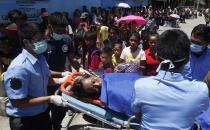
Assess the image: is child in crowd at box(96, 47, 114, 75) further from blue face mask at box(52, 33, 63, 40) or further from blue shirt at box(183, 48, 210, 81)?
blue shirt at box(183, 48, 210, 81)

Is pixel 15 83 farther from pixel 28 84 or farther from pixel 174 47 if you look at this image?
pixel 174 47

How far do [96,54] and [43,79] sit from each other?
212cm

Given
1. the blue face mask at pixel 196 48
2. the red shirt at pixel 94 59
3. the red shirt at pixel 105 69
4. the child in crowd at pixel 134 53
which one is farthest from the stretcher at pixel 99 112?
the child in crowd at pixel 134 53

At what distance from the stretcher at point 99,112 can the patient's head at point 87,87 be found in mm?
70

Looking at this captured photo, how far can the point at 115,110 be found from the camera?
116 inches

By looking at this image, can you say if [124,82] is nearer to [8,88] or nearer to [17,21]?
[8,88]

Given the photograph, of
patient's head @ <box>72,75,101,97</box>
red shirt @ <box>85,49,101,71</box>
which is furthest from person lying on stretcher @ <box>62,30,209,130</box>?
red shirt @ <box>85,49,101,71</box>

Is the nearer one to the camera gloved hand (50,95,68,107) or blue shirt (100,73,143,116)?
blue shirt (100,73,143,116)

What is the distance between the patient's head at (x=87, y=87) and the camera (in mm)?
3307

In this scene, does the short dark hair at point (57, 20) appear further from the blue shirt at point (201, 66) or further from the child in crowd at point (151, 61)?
the blue shirt at point (201, 66)

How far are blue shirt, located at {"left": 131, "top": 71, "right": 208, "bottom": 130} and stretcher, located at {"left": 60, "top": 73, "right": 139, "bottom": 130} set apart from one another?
1.13 ft

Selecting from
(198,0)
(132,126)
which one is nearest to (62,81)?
(132,126)

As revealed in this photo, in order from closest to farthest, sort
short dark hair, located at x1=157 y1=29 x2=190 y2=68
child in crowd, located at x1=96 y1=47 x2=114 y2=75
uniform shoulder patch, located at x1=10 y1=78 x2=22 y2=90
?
1. short dark hair, located at x1=157 y1=29 x2=190 y2=68
2. uniform shoulder patch, located at x1=10 y1=78 x2=22 y2=90
3. child in crowd, located at x1=96 y1=47 x2=114 y2=75

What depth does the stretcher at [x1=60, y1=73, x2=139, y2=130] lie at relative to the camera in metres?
2.90
